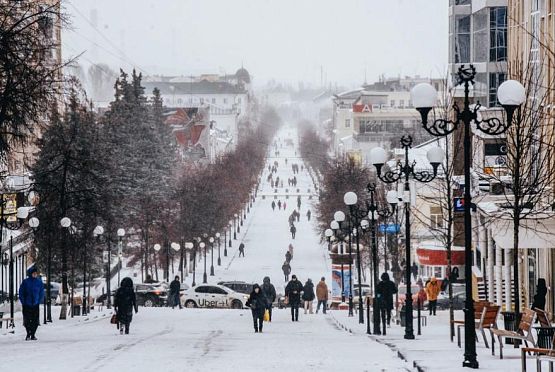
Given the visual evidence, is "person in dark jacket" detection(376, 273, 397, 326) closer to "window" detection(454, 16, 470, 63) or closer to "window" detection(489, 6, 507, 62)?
"window" detection(489, 6, 507, 62)

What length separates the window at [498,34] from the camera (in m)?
44.7

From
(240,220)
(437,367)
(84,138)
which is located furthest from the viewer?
(240,220)

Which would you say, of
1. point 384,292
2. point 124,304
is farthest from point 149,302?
point 384,292

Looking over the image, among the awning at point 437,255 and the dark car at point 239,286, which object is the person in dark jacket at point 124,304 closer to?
the awning at point 437,255

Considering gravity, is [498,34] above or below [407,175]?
above

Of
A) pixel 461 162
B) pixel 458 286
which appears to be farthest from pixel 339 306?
pixel 461 162

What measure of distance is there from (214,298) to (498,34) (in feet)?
49.0

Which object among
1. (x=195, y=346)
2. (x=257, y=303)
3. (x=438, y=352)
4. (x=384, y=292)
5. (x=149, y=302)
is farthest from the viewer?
(x=149, y=302)

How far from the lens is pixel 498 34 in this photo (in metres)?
45.2

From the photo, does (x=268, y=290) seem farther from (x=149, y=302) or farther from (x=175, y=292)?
(x=149, y=302)

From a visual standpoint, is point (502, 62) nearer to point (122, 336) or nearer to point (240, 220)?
point (122, 336)

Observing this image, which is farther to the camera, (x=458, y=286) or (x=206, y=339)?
(x=458, y=286)

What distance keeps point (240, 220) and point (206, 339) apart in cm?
8419

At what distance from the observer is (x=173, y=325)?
30.4 m
